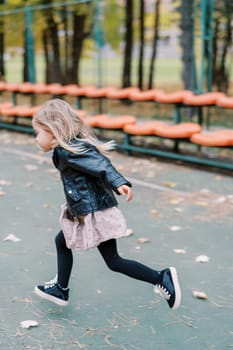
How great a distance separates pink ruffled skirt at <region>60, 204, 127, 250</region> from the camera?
11.3 feet

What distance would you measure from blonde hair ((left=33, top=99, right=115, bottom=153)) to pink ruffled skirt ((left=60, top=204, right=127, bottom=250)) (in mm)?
371

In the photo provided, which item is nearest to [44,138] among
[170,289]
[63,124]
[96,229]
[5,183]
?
[63,124]

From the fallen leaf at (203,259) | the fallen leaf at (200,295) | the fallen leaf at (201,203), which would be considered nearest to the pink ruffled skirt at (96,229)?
the fallen leaf at (200,295)

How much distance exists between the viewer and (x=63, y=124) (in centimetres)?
341

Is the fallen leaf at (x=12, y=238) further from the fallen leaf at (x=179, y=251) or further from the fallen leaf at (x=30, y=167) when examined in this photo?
the fallen leaf at (x=30, y=167)

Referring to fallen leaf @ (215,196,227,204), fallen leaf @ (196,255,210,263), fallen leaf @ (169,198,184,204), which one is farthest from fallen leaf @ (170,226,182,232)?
fallen leaf @ (215,196,227,204)

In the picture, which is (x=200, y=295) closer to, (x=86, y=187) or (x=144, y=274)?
(x=144, y=274)

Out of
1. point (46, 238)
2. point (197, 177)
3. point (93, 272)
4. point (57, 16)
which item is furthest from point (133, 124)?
point (57, 16)

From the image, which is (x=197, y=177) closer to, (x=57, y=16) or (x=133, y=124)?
(x=133, y=124)

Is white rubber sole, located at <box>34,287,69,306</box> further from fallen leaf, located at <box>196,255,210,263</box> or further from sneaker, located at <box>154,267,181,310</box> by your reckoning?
fallen leaf, located at <box>196,255,210,263</box>

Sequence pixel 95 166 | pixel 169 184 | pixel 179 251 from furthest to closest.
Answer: pixel 169 184 < pixel 179 251 < pixel 95 166

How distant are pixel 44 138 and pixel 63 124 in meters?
0.14

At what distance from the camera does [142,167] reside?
8.30 m

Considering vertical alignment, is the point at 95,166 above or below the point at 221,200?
above
